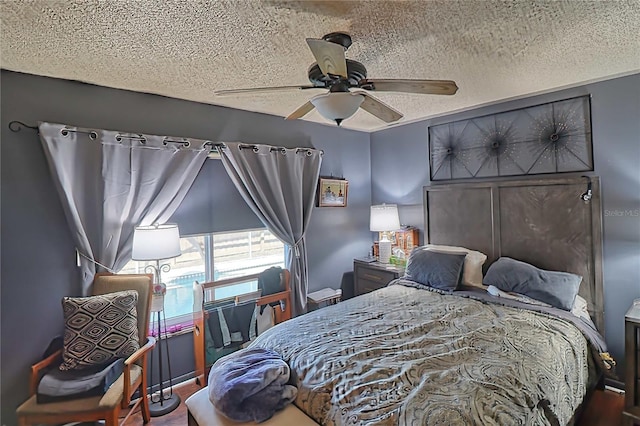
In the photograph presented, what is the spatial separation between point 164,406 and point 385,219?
2707 mm

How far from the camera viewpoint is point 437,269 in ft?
9.49

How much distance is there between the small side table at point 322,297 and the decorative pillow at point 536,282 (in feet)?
5.15

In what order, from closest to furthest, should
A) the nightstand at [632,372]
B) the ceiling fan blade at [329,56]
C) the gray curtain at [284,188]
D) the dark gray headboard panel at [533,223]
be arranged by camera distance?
1. the ceiling fan blade at [329,56]
2. the nightstand at [632,372]
3. the dark gray headboard panel at [533,223]
4. the gray curtain at [284,188]

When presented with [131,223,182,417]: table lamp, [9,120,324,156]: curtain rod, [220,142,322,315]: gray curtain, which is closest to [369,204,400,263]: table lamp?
[220,142,322,315]: gray curtain

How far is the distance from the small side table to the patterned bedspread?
1.05 m

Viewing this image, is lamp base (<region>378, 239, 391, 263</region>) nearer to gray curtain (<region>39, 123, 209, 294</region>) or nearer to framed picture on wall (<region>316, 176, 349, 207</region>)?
framed picture on wall (<region>316, 176, 349, 207</region>)

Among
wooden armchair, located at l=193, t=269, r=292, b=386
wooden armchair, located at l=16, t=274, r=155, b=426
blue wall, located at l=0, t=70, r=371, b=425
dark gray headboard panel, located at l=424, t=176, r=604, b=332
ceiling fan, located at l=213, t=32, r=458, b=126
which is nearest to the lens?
ceiling fan, located at l=213, t=32, r=458, b=126

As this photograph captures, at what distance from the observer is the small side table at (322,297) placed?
3473mm

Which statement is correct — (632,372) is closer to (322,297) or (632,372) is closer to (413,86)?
(413,86)

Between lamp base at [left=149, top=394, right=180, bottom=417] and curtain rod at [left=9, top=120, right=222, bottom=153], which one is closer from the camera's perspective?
curtain rod at [left=9, top=120, right=222, bottom=153]

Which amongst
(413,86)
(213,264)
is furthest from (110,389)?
(413,86)

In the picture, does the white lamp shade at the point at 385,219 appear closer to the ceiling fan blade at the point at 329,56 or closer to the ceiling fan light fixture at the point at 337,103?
the ceiling fan light fixture at the point at 337,103

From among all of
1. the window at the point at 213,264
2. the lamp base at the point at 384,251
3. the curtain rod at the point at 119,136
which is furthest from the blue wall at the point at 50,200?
the lamp base at the point at 384,251

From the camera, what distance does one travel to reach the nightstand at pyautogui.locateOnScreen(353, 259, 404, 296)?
3436mm
